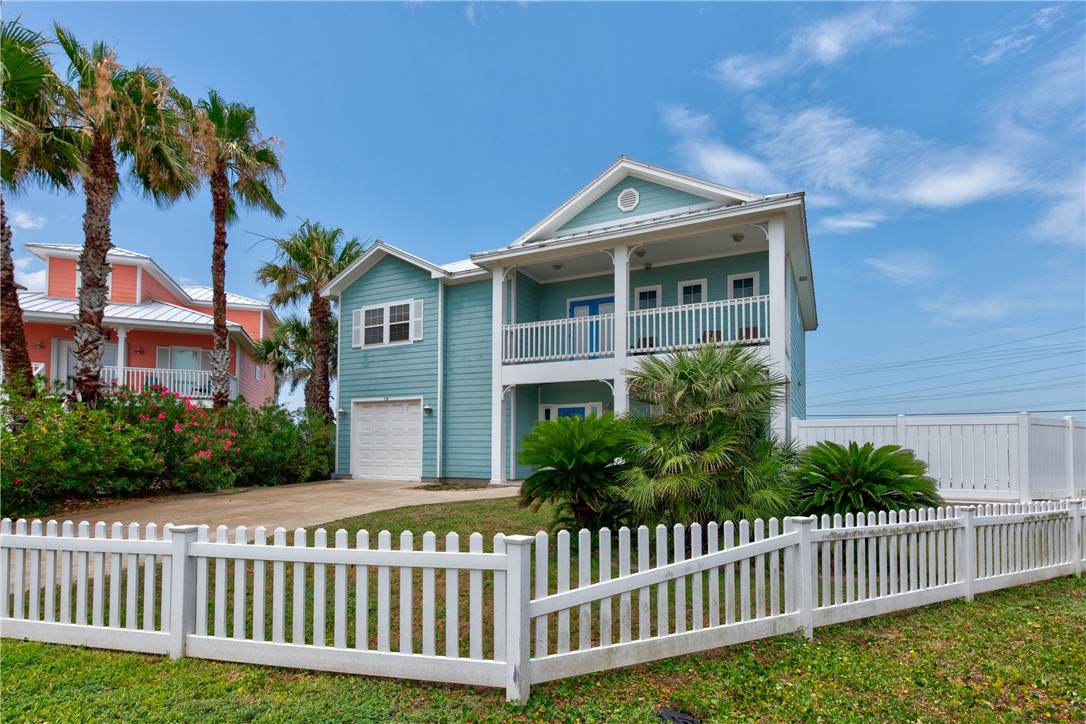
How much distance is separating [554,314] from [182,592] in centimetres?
1345

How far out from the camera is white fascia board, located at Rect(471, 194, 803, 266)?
11.5 m

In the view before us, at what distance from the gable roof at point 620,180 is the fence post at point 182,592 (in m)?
11.5

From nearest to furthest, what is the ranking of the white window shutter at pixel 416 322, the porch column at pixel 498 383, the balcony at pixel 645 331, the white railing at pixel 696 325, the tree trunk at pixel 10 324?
1. the tree trunk at pixel 10 324
2. the white railing at pixel 696 325
3. the balcony at pixel 645 331
4. the porch column at pixel 498 383
5. the white window shutter at pixel 416 322

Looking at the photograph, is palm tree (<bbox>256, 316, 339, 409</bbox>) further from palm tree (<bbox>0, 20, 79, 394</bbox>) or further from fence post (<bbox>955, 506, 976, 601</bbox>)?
fence post (<bbox>955, 506, 976, 601</bbox>)

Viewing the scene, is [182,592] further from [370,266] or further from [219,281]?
[370,266]

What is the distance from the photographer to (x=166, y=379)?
20594 mm

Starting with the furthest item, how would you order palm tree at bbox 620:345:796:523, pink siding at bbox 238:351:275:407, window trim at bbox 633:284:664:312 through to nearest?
1. pink siding at bbox 238:351:275:407
2. window trim at bbox 633:284:664:312
3. palm tree at bbox 620:345:796:523

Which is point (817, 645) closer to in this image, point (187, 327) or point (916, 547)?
point (916, 547)

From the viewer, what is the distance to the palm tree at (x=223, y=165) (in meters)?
14.9

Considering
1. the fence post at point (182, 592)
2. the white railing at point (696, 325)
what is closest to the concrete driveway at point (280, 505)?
the fence post at point (182, 592)

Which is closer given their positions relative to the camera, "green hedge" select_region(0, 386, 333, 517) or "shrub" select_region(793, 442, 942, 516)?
"shrub" select_region(793, 442, 942, 516)

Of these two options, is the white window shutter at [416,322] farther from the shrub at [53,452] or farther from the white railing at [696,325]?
the shrub at [53,452]

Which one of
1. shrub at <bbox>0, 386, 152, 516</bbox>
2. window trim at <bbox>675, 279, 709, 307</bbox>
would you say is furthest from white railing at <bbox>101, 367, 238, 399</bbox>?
window trim at <bbox>675, 279, 709, 307</bbox>

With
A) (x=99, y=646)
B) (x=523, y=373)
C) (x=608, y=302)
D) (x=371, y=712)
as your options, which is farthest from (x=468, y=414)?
(x=371, y=712)
